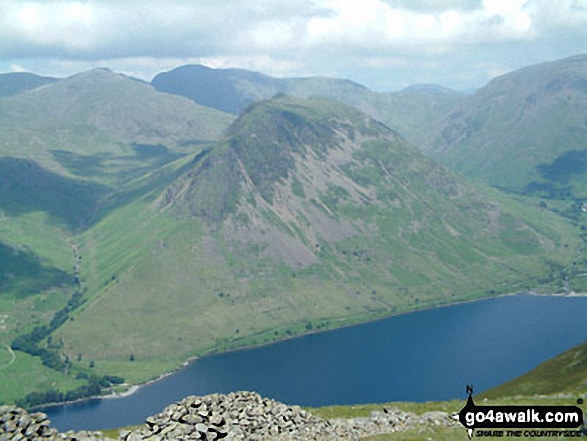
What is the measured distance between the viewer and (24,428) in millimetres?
42406

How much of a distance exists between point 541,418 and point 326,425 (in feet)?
76.9

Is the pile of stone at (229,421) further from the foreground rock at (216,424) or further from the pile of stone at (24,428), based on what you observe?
the pile of stone at (24,428)

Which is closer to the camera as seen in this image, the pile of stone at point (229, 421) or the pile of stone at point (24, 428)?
the pile of stone at point (24, 428)

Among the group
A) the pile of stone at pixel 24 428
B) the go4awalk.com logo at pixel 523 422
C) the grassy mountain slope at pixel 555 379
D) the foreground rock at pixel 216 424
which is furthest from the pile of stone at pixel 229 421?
the grassy mountain slope at pixel 555 379

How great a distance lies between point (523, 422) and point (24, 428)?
157 feet

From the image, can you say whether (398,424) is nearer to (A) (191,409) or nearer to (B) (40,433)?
(A) (191,409)

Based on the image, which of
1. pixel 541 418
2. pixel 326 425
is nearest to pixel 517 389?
pixel 541 418

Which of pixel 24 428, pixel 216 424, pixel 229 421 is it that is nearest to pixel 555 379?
pixel 229 421

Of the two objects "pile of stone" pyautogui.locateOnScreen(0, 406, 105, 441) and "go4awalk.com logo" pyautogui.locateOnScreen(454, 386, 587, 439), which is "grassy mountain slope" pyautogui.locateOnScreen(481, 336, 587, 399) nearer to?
"go4awalk.com logo" pyautogui.locateOnScreen(454, 386, 587, 439)

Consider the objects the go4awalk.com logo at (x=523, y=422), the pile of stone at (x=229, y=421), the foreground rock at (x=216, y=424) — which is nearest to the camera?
the foreground rock at (x=216, y=424)

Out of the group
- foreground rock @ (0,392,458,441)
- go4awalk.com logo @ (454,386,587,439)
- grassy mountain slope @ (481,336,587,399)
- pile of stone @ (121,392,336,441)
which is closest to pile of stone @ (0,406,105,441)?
foreground rock @ (0,392,458,441)

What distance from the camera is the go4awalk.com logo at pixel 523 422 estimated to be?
171 ft

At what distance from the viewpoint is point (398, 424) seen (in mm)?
61969

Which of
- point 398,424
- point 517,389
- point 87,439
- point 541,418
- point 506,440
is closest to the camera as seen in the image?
point 87,439
